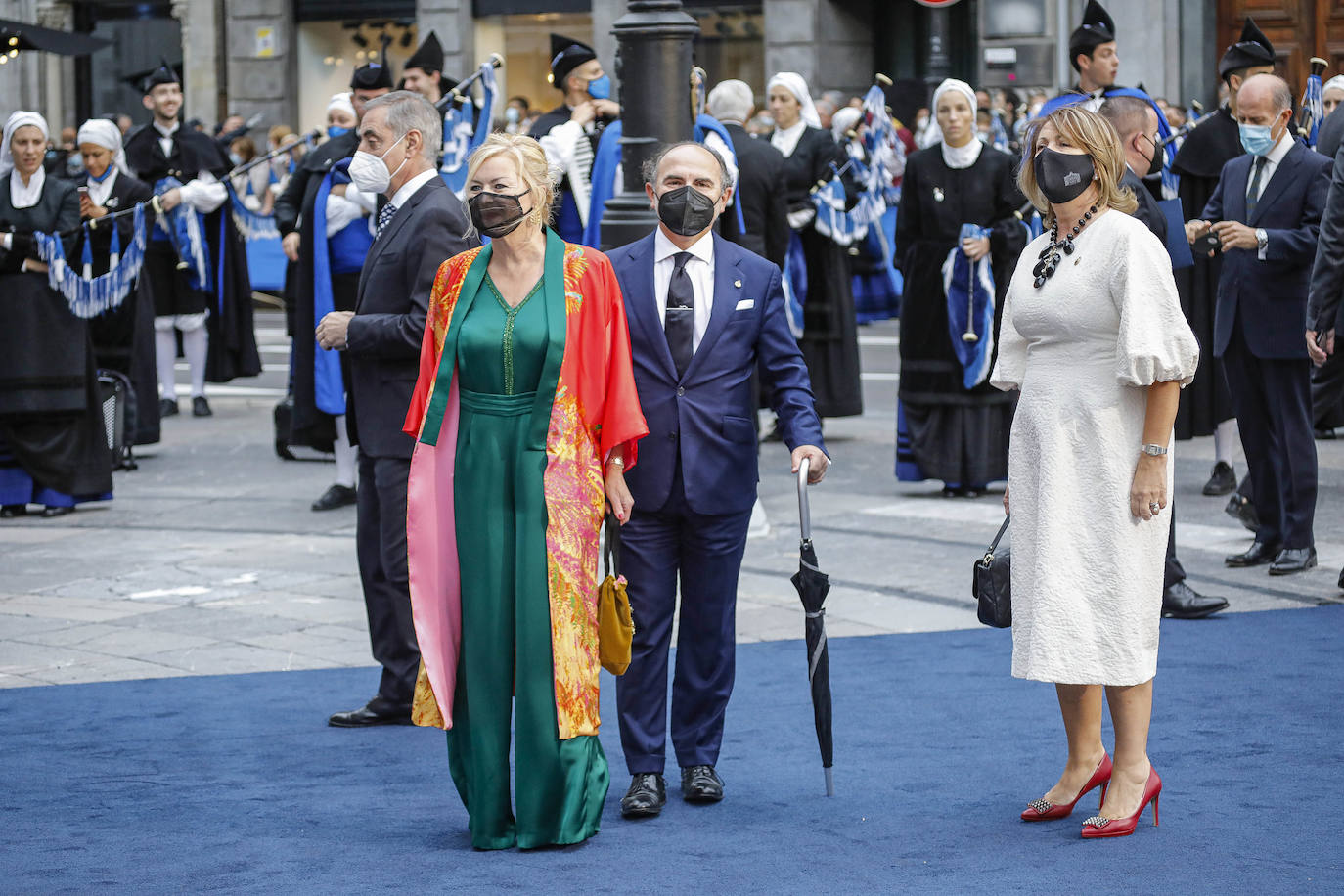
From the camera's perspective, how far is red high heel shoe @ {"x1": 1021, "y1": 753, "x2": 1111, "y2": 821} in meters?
5.38

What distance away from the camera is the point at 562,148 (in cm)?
1106

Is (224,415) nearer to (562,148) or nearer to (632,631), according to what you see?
(562,148)

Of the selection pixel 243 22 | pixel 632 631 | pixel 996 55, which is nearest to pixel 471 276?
pixel 632 631

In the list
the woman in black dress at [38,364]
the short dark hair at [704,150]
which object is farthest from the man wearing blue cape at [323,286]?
the short dark hair at [704,150]

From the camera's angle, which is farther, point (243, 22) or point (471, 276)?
point (243, 22)

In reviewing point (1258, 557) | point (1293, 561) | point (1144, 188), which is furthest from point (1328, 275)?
point (1258, 557)

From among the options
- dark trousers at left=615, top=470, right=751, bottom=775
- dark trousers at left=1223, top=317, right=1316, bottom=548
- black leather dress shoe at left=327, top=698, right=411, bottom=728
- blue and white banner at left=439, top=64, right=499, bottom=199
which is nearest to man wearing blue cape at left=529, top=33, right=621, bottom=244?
blue and white banner at left=439, top=64, right=499, bottom=199

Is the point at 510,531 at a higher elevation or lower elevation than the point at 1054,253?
lower

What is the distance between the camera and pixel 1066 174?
206 inches

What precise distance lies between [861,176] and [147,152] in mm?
5220

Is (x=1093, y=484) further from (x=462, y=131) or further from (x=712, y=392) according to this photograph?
(x=462, y=131)

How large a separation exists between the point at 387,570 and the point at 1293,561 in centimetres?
402

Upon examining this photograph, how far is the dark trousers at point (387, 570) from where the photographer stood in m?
6.68

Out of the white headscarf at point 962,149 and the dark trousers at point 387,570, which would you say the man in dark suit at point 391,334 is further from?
the white headscarf at point 962,149
